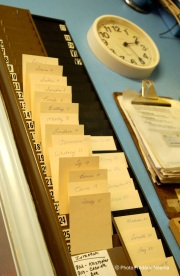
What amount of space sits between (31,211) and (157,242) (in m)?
0.42

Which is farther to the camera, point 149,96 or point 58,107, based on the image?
point 149,96

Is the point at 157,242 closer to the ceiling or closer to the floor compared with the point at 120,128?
closer to the floor

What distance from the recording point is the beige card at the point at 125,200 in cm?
91

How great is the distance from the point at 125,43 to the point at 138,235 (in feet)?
3.29

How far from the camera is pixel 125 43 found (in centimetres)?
149

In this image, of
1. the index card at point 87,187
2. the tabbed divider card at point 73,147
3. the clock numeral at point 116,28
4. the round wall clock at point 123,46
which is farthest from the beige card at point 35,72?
the clock numeral at point 116,28

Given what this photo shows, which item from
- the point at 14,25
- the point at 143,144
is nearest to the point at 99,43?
the point at 14,25

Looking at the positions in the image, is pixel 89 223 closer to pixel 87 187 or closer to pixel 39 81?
pixel 87 187

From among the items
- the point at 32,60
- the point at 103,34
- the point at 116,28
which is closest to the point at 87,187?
the point at 32,60

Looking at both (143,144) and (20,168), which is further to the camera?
(143,144)

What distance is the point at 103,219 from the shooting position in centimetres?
78

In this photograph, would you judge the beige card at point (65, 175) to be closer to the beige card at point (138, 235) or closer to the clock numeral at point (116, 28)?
the beige card at point (138, 235)

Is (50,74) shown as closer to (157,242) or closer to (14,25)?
(14,25)

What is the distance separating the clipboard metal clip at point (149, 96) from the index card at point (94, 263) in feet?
2.49
